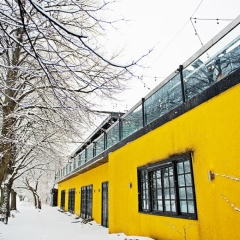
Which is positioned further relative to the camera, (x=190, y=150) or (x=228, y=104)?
(x=190, y=150)

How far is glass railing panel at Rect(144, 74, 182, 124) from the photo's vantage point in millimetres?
6112

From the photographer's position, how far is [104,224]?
12297 millimetres

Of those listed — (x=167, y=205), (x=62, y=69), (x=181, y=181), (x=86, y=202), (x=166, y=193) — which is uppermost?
(x=62, y=69)

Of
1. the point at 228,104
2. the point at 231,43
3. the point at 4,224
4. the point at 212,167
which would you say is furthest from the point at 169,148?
the point at 4,224

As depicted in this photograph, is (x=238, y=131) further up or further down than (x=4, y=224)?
further up

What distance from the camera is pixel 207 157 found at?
4.77m

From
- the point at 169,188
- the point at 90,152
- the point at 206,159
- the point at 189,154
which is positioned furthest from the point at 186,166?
the point at 90,152

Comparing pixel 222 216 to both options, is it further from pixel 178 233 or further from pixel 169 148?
pixel 169 148

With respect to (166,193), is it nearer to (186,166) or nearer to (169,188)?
(169,188)

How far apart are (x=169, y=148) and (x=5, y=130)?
4488 mm

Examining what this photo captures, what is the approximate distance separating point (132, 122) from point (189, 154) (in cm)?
382

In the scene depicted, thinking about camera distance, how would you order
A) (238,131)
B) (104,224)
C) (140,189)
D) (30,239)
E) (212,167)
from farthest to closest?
(104,224) → (30,239) → (140,189) → (212,167) → (238,131)

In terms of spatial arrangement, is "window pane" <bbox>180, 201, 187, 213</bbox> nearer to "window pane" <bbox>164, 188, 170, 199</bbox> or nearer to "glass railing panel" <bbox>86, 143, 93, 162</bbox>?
"window pane" <bbox>164, 188, 170, 199</bbox>

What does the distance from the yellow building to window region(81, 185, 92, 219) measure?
665 centimetres
